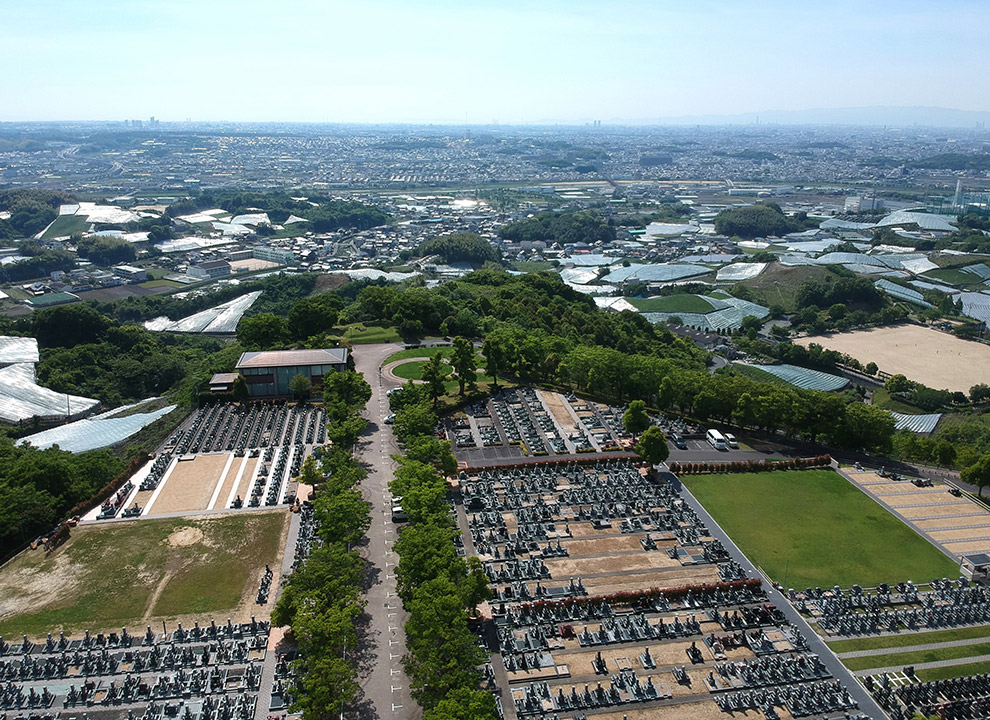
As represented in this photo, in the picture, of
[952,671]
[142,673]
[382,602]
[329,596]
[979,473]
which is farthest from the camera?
[979,473]

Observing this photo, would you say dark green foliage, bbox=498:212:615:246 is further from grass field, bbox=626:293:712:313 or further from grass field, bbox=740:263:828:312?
grass field, bbox=626:293:712:313

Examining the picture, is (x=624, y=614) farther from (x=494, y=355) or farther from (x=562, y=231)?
(x=562, y=231)

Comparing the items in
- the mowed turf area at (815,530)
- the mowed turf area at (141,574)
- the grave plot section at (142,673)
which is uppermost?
the grave plot section at (142,673)

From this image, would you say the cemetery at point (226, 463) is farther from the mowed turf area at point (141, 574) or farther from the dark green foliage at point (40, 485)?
the mowed turf area at point (141, 574)

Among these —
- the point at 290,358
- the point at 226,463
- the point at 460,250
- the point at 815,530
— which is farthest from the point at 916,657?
the point at 460,250

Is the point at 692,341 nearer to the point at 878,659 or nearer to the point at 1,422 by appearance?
the point at 878,659

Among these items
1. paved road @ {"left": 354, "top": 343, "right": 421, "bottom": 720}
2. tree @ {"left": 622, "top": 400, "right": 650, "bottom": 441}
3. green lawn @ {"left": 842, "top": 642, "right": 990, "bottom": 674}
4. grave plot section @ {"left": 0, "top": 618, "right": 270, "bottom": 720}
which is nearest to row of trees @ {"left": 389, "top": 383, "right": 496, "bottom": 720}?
paved road @ {"left": 354, "top": 343, "right": 421, "bottom": 720}

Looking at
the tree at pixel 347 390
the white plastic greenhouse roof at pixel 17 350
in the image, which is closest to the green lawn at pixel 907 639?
the tree at pixel 347 390
